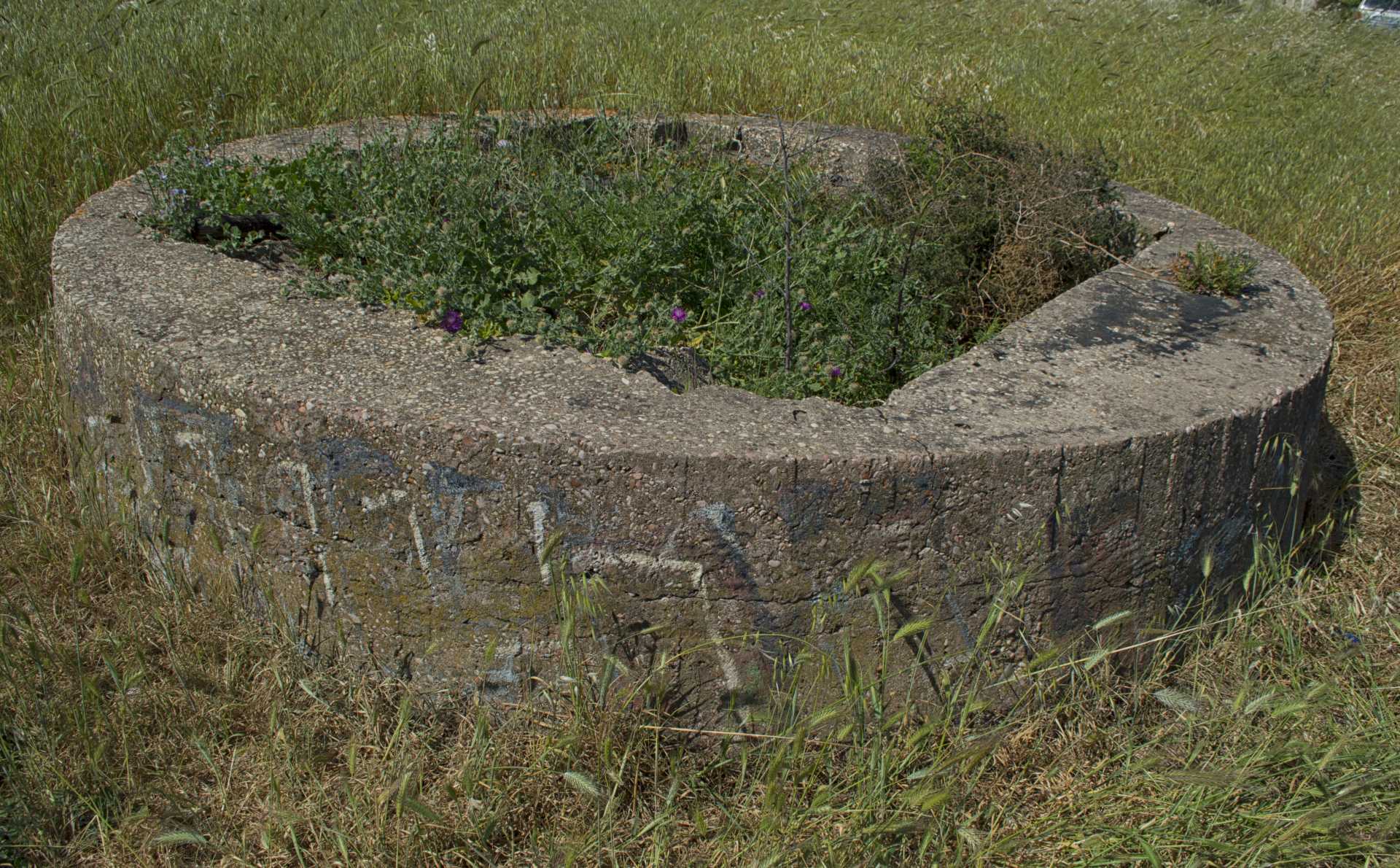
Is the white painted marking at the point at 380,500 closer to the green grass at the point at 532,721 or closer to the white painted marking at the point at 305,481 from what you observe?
the white painted marking at the point at 305,481

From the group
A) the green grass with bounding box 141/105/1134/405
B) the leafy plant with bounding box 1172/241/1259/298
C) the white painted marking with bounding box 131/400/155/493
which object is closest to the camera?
the white painted marking with bounding box 131/400/155/493

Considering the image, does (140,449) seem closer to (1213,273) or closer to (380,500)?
(380,500)

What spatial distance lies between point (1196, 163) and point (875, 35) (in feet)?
8.12

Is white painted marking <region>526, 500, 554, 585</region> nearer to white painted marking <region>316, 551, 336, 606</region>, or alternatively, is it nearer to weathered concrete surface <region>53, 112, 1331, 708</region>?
weathered concrete surface <region>53, 112, 1331, 708</region>

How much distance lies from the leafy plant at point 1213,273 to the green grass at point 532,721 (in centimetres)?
74

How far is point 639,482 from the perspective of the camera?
204 cm

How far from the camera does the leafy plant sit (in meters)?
2.91

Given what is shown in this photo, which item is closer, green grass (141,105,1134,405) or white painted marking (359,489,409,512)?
white painted marking (359,489,409,512)

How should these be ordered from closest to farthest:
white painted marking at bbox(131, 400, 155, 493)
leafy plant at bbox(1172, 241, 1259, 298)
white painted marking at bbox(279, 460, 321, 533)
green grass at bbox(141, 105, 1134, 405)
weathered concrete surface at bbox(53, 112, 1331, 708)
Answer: weathered concrete surface at bbox(53, 112, 1331, 708) → white painted marking at bbox(279, 460, 321, 533) → white painted marking at bbox(131, 400, 155, 493) → green grass at bbox(141, 105, 1134, 405) → leafy plant at bbox(1172, 241, 1259, 298)

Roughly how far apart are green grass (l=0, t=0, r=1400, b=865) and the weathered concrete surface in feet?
0.49

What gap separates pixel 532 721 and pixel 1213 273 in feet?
6.78

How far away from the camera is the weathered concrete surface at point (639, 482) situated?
2.06 metres

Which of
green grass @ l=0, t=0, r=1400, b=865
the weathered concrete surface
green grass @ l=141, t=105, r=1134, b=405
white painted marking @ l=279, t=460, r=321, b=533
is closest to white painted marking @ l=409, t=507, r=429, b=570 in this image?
the weathered concrete surface

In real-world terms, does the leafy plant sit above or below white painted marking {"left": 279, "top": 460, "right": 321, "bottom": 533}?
above
